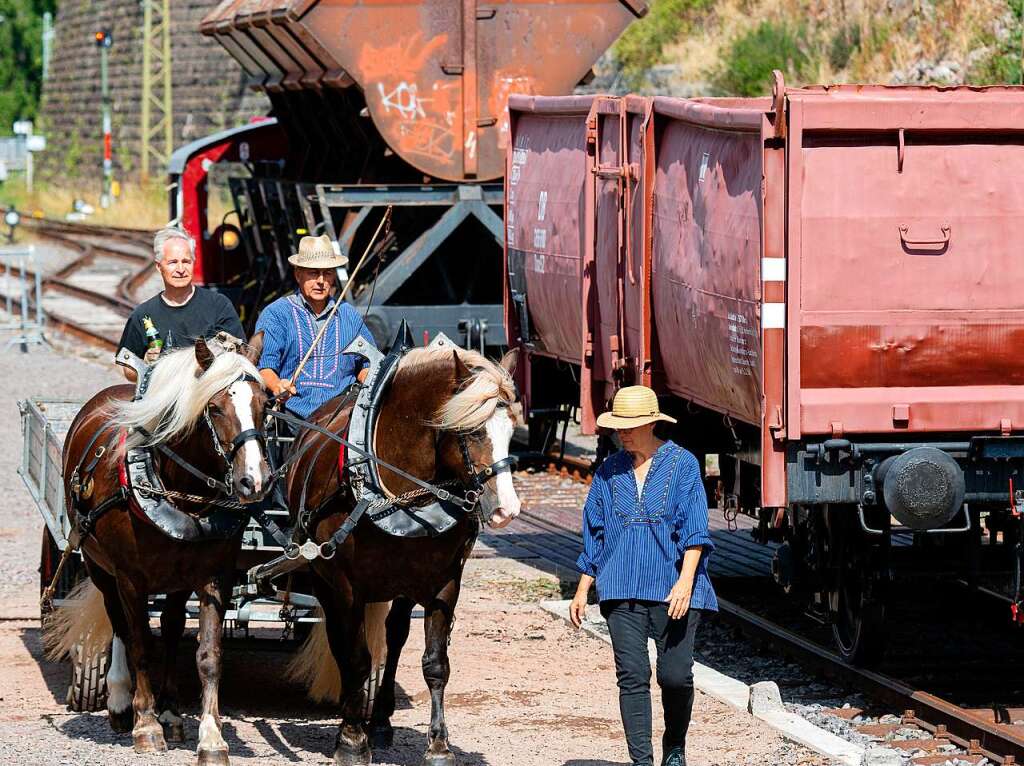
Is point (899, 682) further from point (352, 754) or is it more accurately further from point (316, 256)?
point (316, 256)

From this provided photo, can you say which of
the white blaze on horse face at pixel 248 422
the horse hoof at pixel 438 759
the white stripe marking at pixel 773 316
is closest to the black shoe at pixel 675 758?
the horse hoof at pixel 438 759

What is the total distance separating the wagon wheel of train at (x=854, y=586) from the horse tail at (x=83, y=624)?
375 centimetres

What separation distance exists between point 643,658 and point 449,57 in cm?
1084

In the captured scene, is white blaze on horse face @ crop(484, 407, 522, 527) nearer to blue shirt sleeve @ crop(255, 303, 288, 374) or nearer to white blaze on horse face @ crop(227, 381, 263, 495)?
white blaze on horse face @ crop(227, 381, 263, 495)

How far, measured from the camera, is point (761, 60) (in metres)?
29.6

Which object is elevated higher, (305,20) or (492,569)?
(305,20)

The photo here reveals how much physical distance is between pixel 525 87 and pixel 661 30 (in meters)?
18.5

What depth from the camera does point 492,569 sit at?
42.4 ft

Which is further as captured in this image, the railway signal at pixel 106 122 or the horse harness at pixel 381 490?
the railway signal at pixel 106 122

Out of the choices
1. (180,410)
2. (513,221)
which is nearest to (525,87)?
(513,221)

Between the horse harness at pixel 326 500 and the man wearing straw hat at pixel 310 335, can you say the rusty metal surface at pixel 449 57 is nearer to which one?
the man wearing straw hat at pixel 310 335

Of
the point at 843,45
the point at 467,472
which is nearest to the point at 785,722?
the point at 467,472

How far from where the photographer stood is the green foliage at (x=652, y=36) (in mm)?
34938

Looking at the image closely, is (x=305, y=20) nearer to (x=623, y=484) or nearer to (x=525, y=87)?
(x=525, y=87)
